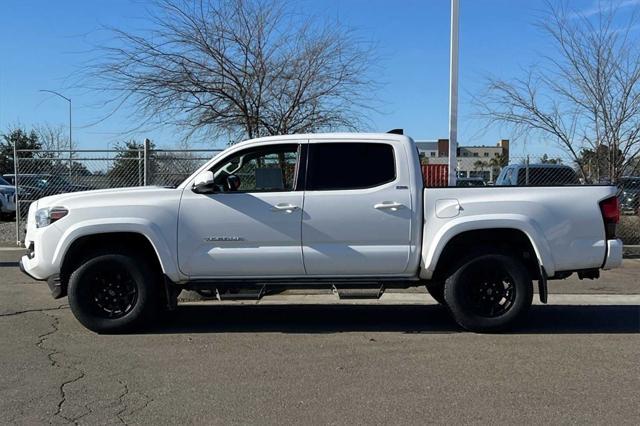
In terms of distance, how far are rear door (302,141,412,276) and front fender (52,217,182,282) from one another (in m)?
1.42

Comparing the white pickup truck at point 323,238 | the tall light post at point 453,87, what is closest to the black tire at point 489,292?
the white pickup truck at point 323,238

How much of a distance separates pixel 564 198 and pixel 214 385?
157 inches

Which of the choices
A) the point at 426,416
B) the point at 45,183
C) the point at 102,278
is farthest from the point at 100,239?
the point at 45,183

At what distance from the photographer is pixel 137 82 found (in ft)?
45.4

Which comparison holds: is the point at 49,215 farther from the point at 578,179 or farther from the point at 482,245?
the point at 578,179

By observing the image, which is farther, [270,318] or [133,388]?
[270,318]

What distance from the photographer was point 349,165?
6727mm

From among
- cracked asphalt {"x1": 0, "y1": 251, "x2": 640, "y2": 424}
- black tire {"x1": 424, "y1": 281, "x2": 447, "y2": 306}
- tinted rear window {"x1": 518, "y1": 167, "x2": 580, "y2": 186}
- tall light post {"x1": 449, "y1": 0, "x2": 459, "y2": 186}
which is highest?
tall light post {"x1": 449, "y1": 0, "x2": 459, "y2": 186}

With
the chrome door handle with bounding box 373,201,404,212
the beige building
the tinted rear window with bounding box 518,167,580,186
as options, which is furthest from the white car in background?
the chrome door handle with bounding box 373,201,404,212

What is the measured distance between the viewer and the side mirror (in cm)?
646

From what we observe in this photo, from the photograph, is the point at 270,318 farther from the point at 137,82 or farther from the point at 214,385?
the point at 137,82

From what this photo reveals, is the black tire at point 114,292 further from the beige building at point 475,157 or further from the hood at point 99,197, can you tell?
the beige building at point 475,157

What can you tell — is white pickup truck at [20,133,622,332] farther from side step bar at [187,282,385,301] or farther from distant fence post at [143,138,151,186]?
distant fence post at [143,138,151,186]

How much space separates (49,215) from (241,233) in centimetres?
201
